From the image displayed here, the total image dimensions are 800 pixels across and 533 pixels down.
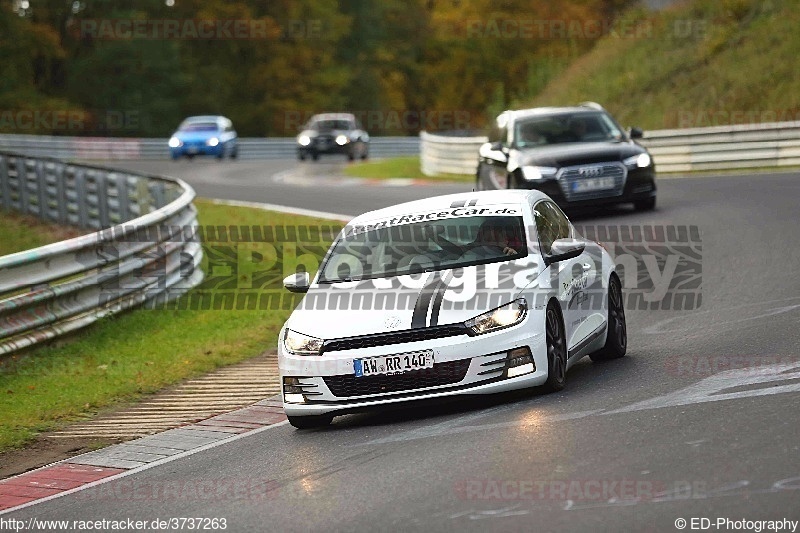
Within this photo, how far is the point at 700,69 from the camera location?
41.8 meters

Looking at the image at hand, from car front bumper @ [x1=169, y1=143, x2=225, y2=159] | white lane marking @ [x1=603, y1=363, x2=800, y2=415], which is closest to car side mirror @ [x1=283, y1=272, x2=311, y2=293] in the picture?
white lane marking @ [x1=603, y1=363, x2=800, y2=415]

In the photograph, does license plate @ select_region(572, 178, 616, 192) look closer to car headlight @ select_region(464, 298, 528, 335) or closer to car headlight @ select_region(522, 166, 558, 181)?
car headlight @ select_region(522, 166, 558, 181)

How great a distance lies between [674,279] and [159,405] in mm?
6377

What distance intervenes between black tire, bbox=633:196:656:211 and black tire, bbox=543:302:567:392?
1209 cm

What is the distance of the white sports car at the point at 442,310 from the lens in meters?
9.52

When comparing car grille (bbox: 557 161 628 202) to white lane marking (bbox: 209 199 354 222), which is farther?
white lane marking (bbox: 209 199 354 222)

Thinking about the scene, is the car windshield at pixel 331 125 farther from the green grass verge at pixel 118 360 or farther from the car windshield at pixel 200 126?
the green grass verge at pixel 118 360

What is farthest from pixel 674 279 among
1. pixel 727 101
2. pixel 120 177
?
pixel 727 101

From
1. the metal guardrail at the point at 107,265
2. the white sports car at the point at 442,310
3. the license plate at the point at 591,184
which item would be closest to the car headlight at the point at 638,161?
the license plate at the point at 591,184

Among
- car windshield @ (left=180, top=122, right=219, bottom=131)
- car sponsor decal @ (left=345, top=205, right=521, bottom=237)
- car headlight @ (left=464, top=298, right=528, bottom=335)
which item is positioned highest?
car sponsor decal @ (left=345, top=205, right=521, bottom=237)

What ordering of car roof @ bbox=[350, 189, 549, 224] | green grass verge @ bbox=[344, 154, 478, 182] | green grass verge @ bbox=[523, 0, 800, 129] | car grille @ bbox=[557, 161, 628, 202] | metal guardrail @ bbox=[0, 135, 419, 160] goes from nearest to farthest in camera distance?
car roof @ bbox=[350, 189, 549, 224], car grille @ bbox=[557, 161, 628, 202], green grass verge @ bbox=[344, 154, 478, 182], green grass verge @ bbox=[523, 0, 800, 129], metal guardrail @ bbox=[0, 135, 419, 160]

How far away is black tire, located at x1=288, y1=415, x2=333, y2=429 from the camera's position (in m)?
10.1

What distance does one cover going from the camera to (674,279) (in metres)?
15.9

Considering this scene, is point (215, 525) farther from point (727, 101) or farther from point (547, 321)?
point (727, 101)
